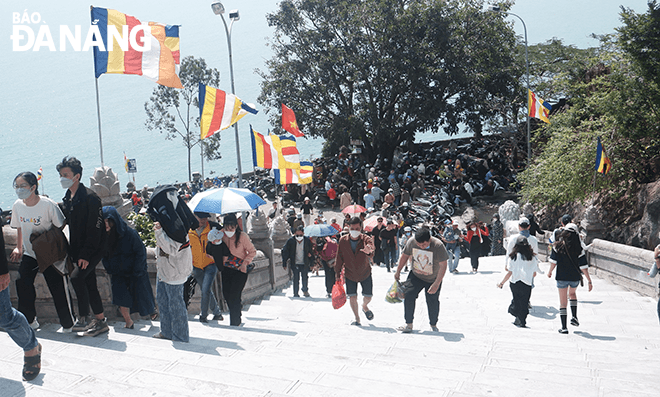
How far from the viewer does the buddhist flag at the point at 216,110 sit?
1394 cm

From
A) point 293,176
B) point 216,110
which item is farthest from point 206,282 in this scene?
point 293,176

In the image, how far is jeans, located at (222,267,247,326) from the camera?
301 inches

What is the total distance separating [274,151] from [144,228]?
6333mm

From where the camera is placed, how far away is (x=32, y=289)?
5875 millimetres

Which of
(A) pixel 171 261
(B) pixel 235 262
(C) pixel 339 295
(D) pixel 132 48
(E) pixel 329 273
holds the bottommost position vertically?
(E) pixel 329 273

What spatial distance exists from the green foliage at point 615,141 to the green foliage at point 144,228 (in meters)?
12.6

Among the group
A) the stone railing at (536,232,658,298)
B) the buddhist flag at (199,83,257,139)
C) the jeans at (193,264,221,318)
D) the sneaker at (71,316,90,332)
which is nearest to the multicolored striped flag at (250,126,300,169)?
the buddhist flag at (199,83,257,139)

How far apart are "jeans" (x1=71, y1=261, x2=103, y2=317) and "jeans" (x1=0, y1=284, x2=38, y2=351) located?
139 centimetres

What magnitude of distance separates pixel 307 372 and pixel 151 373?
4.14 feet

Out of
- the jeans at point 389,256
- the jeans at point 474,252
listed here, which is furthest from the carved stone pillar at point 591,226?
the jeans at point 389,256

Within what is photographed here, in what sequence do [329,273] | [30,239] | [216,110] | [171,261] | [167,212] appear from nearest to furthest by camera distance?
1. [30,239]
2. [167,212]
3. [171,261]
4. [329,273]
5. [216,110]

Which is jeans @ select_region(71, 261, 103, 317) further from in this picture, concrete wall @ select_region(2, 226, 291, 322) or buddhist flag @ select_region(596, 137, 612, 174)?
buddhist flag @ select_region(596, 137, 612, 174)

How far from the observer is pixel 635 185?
17797mm

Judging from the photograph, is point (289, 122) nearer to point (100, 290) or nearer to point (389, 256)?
point (389, 256)
